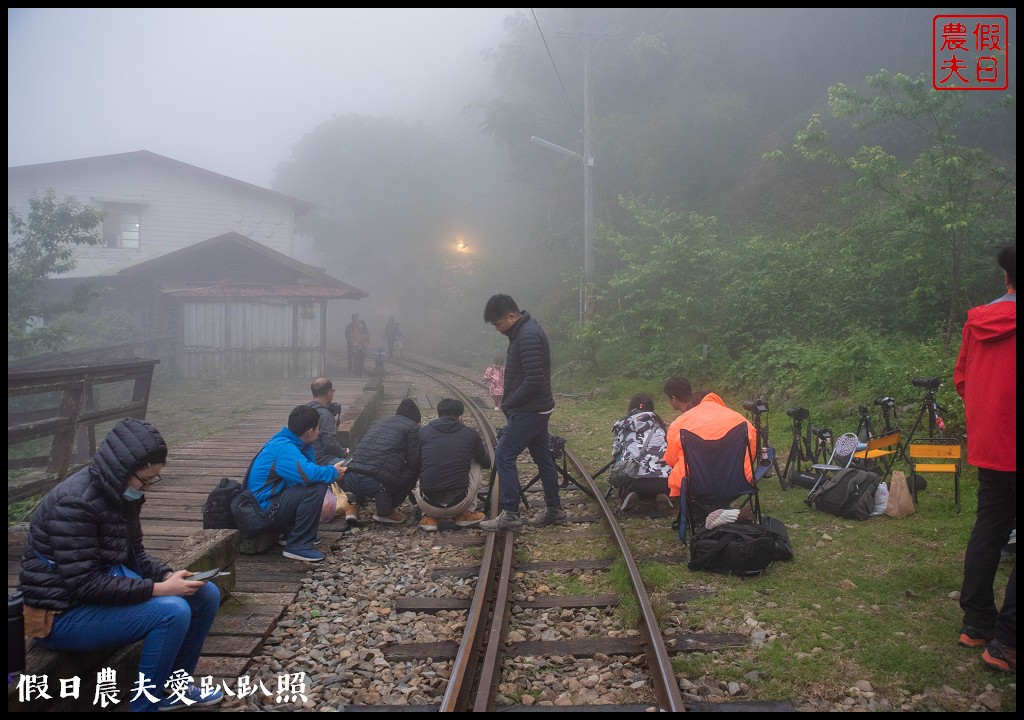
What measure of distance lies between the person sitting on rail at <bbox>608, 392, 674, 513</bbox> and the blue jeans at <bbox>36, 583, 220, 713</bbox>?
4319 mm

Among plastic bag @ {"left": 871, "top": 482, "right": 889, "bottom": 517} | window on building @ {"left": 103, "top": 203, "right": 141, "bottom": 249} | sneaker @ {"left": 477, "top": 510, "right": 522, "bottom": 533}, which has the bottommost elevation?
sneaker @ {"left": 477, "top": 510, "right": 522, "bottom": 533}

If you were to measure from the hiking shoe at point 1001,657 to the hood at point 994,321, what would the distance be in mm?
1662

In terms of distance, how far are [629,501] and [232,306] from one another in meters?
16.8

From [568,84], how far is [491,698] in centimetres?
3258

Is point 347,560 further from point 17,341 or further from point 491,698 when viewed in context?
point 17,341

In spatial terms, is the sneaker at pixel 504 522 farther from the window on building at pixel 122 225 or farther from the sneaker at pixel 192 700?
the window on building at pixel 122 225

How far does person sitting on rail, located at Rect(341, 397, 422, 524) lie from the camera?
662 cm

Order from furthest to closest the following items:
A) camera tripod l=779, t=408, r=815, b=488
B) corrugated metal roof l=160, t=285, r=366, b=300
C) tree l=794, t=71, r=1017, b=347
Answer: corrugated metal roof l=160, t=285, r=366, b=300, tree l=794, t=71, r=1017, b=347, camera tripod l=779, t=408, r=815, b=488

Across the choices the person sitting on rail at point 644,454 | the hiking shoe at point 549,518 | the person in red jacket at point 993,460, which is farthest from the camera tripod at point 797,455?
the person in red jacket at point 993,460

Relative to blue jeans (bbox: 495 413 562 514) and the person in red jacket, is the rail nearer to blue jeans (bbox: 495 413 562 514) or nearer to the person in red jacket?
blue jeans (bbox: 495 413 562 514)

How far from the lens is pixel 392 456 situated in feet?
21.8

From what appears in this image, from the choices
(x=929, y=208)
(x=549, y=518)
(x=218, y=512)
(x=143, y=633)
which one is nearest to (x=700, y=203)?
(x=929, y=208)

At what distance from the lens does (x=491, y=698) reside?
3477 millimetres

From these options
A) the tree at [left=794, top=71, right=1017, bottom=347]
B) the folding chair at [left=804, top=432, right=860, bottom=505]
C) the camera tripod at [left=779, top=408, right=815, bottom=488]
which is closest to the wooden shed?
the tree at [left=794, top=71, right=1017, bottom=347]
